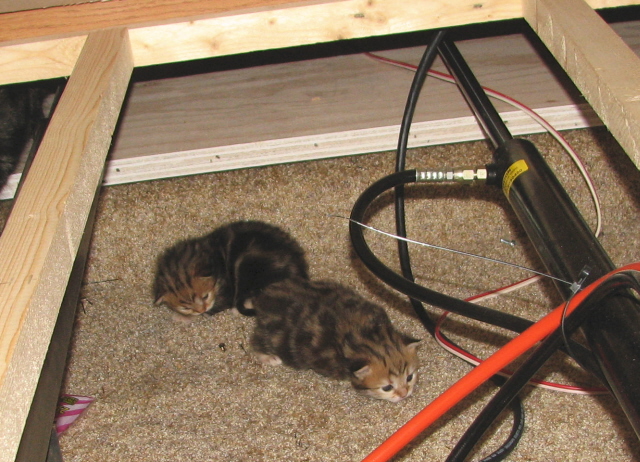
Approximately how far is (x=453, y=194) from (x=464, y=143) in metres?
0.12

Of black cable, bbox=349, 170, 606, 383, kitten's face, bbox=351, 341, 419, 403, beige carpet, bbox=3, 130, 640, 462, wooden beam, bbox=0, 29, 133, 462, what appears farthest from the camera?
kitten's face, bbox=351, 341, 419, 403

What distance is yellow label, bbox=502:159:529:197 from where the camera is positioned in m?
0.86

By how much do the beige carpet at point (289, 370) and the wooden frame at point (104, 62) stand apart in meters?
0.52

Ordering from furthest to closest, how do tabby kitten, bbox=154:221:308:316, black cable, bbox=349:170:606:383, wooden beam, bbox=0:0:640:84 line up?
tabby kitten, bbox=154:221:308:316 → wooden beam, bbox=0:0:640:84 → black cable, bbox=349:170:606:383

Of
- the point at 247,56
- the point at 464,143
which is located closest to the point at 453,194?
the point at 464,143

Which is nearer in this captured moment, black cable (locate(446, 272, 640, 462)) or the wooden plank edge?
black cable (locate(446, 272, 640, 462))

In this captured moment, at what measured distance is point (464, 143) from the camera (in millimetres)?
1337

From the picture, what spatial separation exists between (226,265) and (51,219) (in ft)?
2.84

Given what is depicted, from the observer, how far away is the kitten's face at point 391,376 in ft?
3.95

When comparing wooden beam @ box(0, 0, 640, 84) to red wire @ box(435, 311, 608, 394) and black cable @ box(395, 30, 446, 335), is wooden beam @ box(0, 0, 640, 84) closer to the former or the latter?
black cable @ box(395, 30, 446, 335)

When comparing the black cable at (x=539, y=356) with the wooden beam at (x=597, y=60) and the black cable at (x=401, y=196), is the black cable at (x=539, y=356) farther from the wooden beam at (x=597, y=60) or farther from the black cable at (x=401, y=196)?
the black cable at (x=401, y=196)

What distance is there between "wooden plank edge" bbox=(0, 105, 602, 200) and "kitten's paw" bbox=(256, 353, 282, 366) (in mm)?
388

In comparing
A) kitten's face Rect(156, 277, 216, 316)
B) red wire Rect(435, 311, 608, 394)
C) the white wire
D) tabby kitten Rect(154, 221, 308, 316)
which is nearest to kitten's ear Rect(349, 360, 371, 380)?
red wire Rect(435, 311, 608, 394)

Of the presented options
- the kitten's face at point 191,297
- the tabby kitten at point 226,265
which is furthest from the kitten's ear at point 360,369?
the kitten's face at point 191,297
